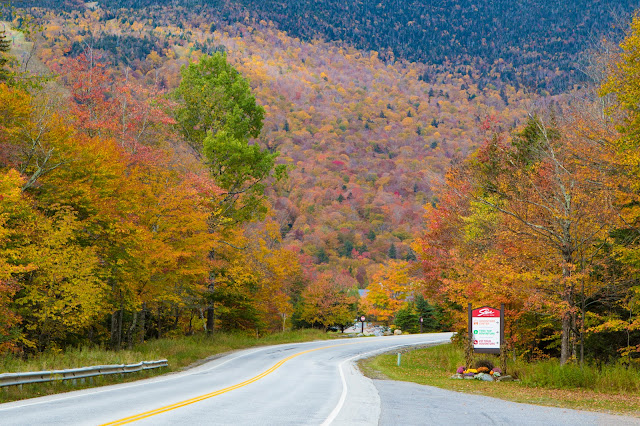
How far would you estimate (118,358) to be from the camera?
763 inches

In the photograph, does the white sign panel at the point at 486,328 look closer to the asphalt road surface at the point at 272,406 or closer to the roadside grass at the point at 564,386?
the roadside grass at the point at 564,386

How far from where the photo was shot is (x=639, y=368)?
65.3ft

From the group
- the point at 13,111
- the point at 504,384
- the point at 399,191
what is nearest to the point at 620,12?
the point at 504,384

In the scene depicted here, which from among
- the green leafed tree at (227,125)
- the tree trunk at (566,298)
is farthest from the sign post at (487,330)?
the green leafed tree at (227,125)

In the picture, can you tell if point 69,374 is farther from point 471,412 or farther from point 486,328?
point 486,328

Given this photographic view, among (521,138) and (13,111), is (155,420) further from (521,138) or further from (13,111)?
(521,138)

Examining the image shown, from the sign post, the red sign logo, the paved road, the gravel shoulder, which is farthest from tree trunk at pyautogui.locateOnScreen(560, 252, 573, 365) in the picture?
the paved road

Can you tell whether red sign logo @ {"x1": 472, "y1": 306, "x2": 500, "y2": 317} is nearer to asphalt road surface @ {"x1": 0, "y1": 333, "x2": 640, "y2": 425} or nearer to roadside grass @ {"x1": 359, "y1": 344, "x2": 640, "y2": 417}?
roadside grass @ {"x1": 359, "y1": 344, "x2": 640, "y2": 417}

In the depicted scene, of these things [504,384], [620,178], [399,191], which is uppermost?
[399,191]

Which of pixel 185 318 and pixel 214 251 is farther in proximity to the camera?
pixel 185 318

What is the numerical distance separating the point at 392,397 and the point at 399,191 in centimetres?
15073

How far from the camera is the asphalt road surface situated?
10.1m

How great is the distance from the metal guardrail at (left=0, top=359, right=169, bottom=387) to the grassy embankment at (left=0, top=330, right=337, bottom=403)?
8.1 inches

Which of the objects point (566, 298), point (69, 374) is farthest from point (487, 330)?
point (69, 374)
